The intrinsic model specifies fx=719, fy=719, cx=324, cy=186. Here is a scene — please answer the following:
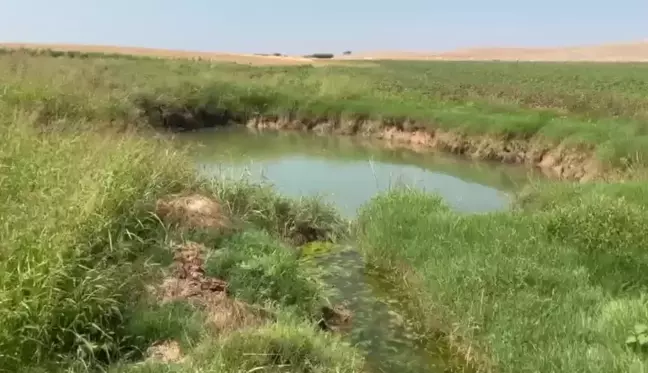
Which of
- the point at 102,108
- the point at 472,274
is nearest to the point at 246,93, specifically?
the point at 102,108

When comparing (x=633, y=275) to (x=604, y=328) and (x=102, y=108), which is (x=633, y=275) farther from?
(x=102, y=108)

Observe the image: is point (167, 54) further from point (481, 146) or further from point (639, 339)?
point (639, 339)

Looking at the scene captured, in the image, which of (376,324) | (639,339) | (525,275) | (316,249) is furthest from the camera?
(316,249)

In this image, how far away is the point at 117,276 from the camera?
244 inches

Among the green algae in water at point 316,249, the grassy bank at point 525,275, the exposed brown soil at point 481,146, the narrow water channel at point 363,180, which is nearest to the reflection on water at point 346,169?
the narrow water channel at point 363,180

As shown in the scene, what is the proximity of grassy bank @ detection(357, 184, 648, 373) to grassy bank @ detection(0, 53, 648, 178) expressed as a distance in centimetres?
566

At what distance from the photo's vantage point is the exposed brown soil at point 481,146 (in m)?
16.7

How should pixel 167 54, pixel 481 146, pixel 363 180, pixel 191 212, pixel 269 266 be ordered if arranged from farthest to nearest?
pixel 167 54
pixel 481 146
pixel 363 180
pixel 191 212
pixel 269 266

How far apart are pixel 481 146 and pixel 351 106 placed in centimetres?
724

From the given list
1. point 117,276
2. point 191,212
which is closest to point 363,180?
point 191,212

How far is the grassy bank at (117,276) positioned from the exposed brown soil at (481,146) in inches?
344

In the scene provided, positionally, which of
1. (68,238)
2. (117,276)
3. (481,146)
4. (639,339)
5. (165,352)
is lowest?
(481,146)

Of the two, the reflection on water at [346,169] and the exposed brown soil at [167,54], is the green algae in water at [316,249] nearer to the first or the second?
the reflection on water at [346,169]

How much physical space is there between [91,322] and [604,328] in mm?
4105
